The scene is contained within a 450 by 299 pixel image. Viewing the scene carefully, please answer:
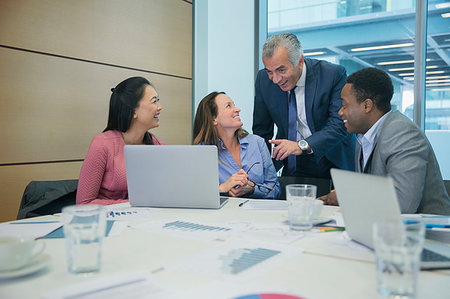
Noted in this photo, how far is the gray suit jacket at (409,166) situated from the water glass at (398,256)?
102cm

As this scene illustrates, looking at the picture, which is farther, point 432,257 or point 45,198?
point 45,198

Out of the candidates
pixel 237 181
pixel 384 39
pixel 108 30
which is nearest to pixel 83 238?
pixel 237 181

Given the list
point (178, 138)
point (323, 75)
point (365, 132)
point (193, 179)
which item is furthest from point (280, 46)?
point (178, 138)

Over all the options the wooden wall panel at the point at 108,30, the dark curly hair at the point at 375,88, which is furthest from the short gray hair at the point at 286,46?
the wooden wall panel at the point at 108,30

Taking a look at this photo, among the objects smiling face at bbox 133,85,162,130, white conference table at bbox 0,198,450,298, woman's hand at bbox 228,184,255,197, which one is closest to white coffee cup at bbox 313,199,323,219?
white conference table at bbox 0,198,450,298

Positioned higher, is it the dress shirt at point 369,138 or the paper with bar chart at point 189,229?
the dress shirt at point 369,138

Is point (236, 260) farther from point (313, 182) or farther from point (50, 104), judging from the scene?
point (50, 104)

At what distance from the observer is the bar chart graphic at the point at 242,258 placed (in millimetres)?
999

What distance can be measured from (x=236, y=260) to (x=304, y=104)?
2013mm

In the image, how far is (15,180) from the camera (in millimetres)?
2596

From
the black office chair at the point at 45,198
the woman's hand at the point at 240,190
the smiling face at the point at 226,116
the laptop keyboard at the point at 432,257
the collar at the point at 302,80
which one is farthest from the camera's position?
the collar at the point at 302,80

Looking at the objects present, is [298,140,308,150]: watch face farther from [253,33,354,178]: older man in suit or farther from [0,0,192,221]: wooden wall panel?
[0,0,192,221]: wooden wall panel

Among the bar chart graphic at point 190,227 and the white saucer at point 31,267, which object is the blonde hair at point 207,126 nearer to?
the bar chart graphic at point 190,227

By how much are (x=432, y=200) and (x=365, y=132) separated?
1.65 ft
